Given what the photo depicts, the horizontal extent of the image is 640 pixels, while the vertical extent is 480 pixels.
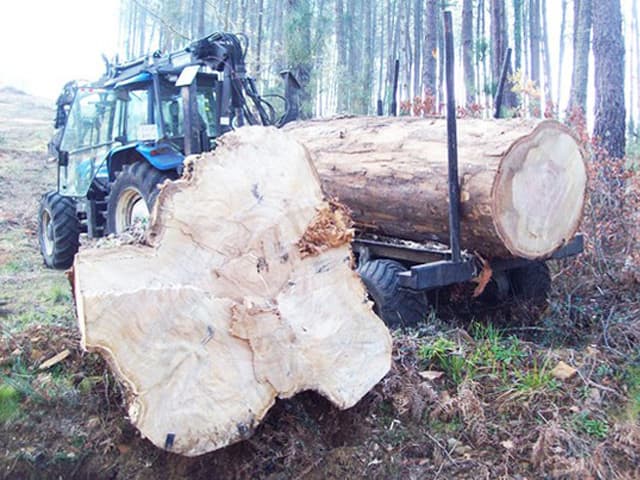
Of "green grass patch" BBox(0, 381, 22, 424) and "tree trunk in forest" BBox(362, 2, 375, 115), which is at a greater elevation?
"tree trunk in forest" BBox(362, 2, 375, 115)

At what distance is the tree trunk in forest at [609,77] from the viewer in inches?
288

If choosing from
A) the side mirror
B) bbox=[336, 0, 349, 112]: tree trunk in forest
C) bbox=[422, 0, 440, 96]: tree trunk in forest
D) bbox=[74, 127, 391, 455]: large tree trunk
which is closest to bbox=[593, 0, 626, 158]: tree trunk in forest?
bbox=[74, 127, 391, 455]: large tree trunk

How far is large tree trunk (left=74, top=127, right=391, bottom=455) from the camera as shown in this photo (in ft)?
8.57

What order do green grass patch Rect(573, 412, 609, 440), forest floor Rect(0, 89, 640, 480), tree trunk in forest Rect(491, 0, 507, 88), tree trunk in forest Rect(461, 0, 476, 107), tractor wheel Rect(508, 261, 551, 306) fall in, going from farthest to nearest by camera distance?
tree trunk in forest Rect(461, 0, 476, 107) → tree trunk in forest Rect(491, 0, 507, 88) → tractor wheel Rect(508, 261, 551, 306) → green grass patch Rect(573, 412, 609, 440) → forest floor Rect(0, 89, 640, 480)

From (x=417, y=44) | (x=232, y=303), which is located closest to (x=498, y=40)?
(x=232, y=303)

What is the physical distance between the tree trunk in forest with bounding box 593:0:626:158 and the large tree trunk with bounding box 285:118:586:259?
3.00 meters

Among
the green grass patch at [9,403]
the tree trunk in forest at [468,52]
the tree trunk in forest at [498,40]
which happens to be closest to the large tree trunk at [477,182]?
the green grass patch at [9,403]

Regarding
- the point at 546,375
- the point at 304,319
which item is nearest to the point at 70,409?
the point at 304,319

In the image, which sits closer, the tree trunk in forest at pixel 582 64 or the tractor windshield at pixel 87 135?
the tractor windshield at pixel 87 135

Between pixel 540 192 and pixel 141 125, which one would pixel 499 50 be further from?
pixel 540 192

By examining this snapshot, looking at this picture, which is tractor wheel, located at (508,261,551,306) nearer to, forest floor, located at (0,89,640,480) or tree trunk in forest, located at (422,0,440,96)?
forest floor, located at (0,89,640,480)

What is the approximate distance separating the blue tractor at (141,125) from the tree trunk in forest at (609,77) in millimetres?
3801

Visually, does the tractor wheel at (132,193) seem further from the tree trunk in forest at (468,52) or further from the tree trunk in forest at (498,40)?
the tree trunk in forest at (468,52)

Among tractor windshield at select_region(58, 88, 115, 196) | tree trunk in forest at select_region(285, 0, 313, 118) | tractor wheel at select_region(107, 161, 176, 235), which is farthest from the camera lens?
tree trunk in forest at select_region(285, 0, 313, 118)
